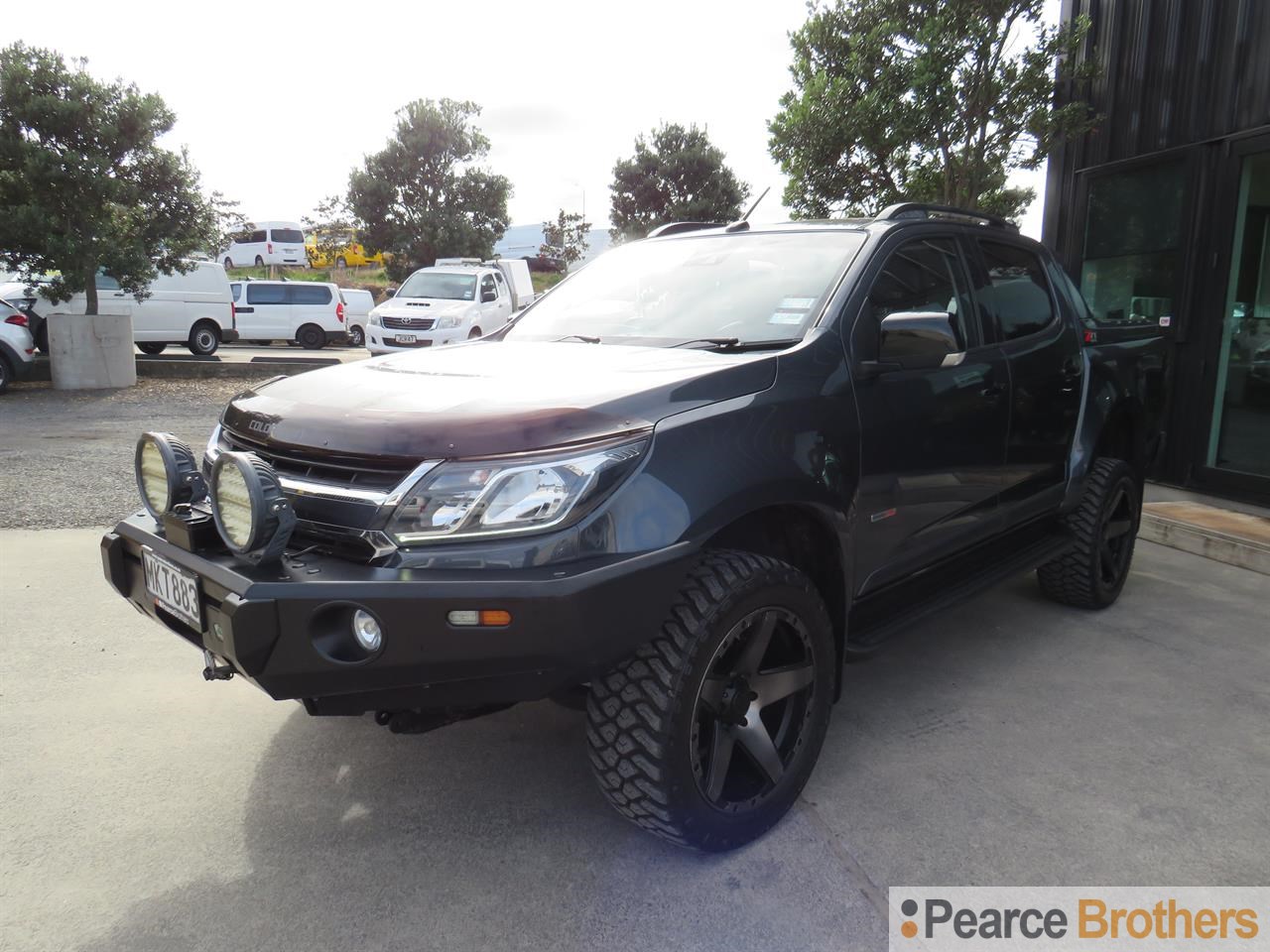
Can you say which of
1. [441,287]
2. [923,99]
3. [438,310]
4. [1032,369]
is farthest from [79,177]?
[1032,369]

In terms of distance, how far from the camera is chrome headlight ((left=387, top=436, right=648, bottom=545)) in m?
2.07

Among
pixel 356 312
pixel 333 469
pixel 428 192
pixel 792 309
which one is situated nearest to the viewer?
pixel 333 469

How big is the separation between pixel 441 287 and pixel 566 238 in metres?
26.2

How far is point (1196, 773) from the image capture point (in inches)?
115

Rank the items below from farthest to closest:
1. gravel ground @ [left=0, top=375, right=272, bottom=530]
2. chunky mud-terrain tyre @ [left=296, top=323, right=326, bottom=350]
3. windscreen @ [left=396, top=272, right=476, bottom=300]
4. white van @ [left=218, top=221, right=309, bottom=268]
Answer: white van @ [left=218, top=221, right=309, bottom=268] → chunky mud-terrain tyre @ [left=296, top=323, right=326, bottom=350] → windscreen @ [left=396, top=272, right=476, bottom=300] → gravel ground @ [left=0, top=375, right=272, bottom=530]

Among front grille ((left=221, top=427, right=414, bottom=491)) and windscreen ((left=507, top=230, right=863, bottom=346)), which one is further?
windscreen ((left=507, top=230, right=863, bottom=346))

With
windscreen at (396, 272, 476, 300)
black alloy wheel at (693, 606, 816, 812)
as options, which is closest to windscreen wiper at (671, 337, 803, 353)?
black alloy wheel at (693, 606, 816, 812)

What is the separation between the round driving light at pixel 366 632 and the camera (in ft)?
6.65

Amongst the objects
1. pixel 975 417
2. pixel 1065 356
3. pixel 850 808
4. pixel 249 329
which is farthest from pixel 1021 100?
pixel 249 329

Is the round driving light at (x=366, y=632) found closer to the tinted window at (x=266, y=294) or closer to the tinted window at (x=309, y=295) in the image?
the tinted window at (x=309, y=295)

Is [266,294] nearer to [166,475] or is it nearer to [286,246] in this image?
[286,246]

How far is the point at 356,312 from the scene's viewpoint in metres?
23.9

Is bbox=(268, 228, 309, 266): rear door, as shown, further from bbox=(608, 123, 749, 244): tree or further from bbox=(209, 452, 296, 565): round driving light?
bbox=(209, 452, 296, 565): round driving light

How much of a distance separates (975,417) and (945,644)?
3.89 ft
